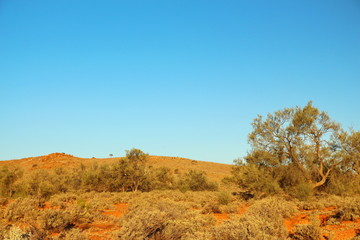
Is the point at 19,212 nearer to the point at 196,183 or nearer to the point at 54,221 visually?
the point at 54,221

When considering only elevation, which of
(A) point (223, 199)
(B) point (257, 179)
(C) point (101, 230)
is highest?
(B) point (257, 179)

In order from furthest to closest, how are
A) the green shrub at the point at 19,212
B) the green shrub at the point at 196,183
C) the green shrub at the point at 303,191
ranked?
the green shrub at the point at 196,183 → the green shrub at the point at 303,191 → the green shrub at the point at 19,212

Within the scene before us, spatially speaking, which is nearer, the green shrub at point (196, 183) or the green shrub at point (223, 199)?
the green shrub at point (223, 199)

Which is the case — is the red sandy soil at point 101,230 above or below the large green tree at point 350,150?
below

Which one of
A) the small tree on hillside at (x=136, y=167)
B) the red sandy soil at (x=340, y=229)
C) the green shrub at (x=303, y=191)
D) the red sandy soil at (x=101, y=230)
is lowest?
the red sandy soil at (x=101, y=230)

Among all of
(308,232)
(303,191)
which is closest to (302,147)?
(303,191)

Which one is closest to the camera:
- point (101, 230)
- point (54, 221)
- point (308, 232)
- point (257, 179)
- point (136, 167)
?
point (308, 232)

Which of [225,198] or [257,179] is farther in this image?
[257,179]

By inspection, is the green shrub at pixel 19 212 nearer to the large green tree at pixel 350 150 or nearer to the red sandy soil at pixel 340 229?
the red sandy soil at pixel 340 229

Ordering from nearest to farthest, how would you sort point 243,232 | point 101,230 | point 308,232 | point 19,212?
point 243,232, point 308,232, point 101,230, point 19,212

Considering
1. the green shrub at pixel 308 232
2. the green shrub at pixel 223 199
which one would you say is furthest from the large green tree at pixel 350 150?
the green shrub at pixel 308 232

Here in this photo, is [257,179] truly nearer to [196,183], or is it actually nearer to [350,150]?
[350,150]

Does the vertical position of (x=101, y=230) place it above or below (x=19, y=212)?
below

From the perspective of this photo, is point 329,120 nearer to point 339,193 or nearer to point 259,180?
point 339,193
